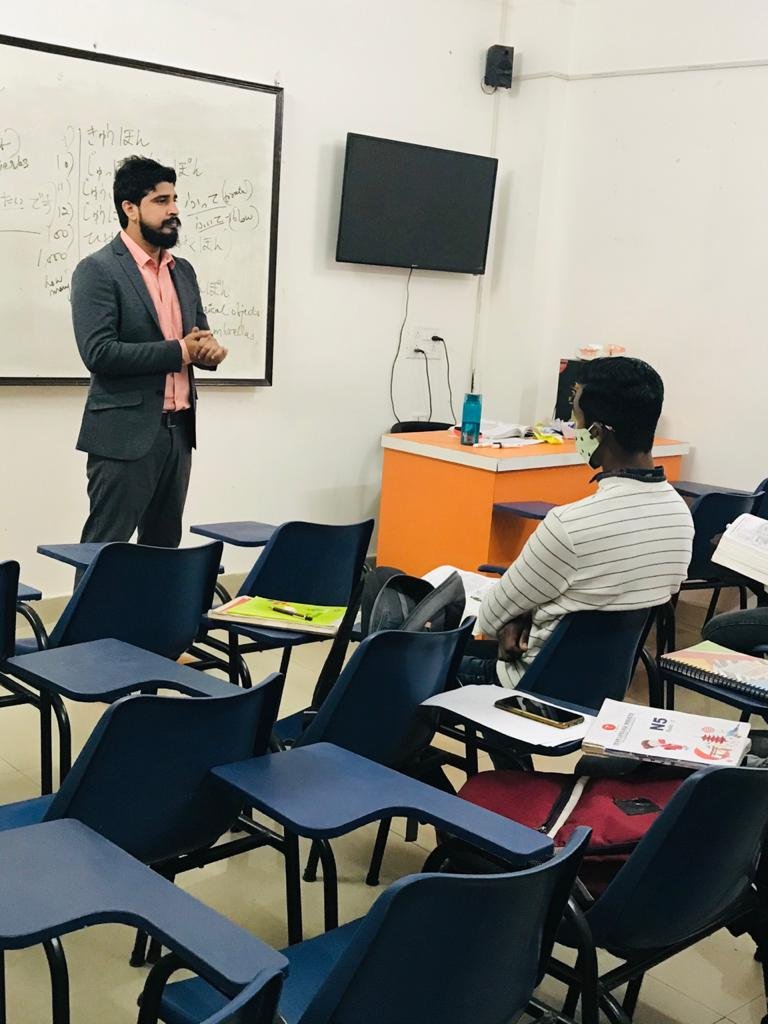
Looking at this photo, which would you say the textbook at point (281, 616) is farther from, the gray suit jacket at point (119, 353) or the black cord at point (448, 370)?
the black cord at point (448, 370)

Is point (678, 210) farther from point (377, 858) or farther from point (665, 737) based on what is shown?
point (665, 737)

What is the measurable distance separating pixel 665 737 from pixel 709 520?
2675 mm

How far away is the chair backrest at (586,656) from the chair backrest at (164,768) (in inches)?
33.1

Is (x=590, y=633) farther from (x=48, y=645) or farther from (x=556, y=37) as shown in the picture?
(x=556, y=37)

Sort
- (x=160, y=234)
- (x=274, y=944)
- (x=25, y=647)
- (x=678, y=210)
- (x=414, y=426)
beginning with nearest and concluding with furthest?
1. (x=274, y=944)
2. (x=25, y=647)
3. (x=160, y=234)
4. (x=678, y=210)
5. (x=414, y=426)

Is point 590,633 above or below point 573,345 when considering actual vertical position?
below

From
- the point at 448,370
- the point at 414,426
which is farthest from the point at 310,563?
the point at 448,370

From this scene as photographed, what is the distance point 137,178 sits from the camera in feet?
12.0

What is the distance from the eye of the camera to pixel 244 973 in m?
1.13

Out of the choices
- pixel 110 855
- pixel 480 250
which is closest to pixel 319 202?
pixel 480 250

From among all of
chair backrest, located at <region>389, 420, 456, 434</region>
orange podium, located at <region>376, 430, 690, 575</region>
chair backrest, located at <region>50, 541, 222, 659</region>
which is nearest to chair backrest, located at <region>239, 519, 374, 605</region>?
chair backrest, located at <region>50, 541, 222, 659</region>

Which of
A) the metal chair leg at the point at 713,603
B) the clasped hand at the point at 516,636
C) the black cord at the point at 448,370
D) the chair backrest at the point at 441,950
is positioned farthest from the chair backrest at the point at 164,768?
the black cord at the point at 448,370

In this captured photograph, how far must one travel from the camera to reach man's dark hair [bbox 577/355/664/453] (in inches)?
100

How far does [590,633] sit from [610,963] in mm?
726
